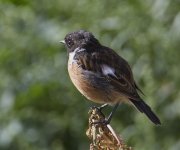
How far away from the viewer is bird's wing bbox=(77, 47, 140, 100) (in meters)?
5.13

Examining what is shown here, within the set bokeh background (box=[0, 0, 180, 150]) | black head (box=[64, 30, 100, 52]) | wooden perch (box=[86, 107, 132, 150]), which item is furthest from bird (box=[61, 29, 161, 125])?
wooden perch (box=[86, 107, 132, 150])

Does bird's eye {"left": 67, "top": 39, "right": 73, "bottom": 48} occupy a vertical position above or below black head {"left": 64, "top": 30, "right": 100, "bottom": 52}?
above

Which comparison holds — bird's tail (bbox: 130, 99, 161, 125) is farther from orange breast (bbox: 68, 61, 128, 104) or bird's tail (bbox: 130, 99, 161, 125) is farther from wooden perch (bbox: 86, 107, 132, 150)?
wooden perch (bbox: 86, 107, 132, 150)

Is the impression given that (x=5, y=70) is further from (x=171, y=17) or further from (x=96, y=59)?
(x=96, y=59)

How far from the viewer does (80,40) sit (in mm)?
5340

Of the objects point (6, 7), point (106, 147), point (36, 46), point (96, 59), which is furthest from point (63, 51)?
point (106, 147)

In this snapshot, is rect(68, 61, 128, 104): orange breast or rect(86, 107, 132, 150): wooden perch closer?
rect(86, 107, 132, 150): wooden perch

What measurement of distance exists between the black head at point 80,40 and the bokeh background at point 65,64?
1362mm

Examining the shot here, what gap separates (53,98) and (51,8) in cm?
110

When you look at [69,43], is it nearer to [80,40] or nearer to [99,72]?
[80,40]

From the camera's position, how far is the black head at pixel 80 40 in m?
5.33

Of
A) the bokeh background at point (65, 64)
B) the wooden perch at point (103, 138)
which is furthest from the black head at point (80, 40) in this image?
the wooden perch at point (103, 138)

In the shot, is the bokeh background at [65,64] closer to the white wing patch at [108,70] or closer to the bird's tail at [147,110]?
the white wing patch at [108,70]

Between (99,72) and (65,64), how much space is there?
2.26m
